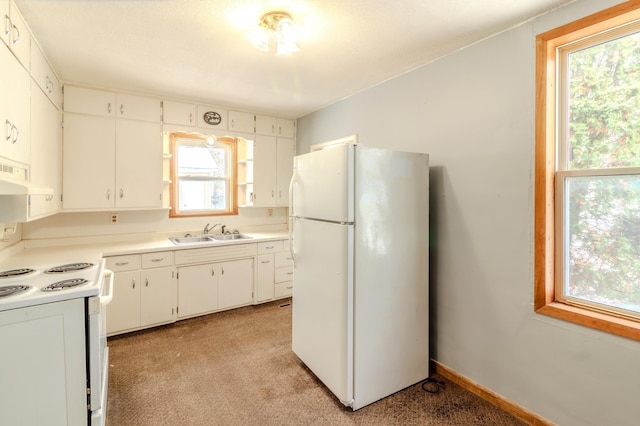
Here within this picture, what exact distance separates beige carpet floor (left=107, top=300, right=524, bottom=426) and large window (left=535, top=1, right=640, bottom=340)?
908 mm

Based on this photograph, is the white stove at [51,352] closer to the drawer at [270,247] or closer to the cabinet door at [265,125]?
the drawer at [270,247]

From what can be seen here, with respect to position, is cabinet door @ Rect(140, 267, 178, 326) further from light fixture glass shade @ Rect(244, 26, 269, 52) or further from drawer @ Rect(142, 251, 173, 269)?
light fixture glass shade @ Rect(244, 26, 269, 52)

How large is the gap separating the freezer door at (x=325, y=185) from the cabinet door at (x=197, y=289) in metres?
1.51

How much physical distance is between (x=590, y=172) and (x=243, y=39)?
231 cm

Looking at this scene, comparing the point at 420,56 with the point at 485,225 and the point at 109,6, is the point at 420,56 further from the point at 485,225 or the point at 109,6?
the point at 109,6

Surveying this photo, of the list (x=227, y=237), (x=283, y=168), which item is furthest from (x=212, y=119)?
(x=227, y=237)

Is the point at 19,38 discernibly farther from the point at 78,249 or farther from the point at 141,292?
the point at 141,292

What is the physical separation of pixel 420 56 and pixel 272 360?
276 cm

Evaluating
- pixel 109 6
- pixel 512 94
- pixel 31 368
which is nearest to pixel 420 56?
pixel 512 94

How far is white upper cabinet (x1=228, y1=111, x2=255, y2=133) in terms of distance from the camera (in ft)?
13.2

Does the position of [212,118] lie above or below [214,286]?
above


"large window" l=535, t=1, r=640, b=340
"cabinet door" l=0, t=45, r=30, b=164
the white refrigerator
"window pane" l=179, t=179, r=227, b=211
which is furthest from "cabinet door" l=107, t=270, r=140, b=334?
"large window" l=535, t=1, r=640, b=340

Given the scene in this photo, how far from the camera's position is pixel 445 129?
2465 millimetres

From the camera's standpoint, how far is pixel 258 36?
2000 mm
